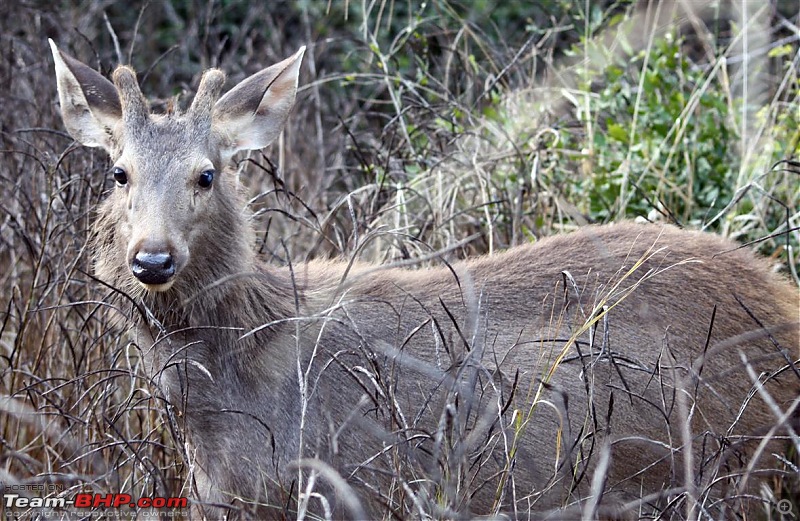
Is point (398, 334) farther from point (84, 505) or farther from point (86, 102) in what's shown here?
point (86, 102)

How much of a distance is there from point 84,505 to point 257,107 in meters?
1.71

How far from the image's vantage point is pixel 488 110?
5.90 m

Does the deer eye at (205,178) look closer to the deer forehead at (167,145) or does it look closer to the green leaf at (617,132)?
the deer forehead at (167,145)

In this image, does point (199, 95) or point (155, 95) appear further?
point (155, 95)

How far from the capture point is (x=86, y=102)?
→ 430 centimetres

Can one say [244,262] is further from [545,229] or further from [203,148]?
[545,229]

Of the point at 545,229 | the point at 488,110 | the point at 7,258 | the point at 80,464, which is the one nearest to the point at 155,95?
the point at 7,258

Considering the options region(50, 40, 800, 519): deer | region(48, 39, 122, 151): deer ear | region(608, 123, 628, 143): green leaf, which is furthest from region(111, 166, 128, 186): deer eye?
region(608, 123, 628, 143): green leaf

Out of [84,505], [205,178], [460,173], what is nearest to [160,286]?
[205,178]

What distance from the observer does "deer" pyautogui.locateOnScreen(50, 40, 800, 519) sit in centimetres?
382

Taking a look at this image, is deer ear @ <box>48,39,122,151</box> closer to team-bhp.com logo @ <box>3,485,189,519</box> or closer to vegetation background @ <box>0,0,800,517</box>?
vegetation background @ <box>0,0,800,517</box>

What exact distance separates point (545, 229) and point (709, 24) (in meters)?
5.05

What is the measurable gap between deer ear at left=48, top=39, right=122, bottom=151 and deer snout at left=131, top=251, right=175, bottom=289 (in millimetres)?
865

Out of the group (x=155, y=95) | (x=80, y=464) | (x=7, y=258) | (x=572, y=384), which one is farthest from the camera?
(x=155, y=95)
